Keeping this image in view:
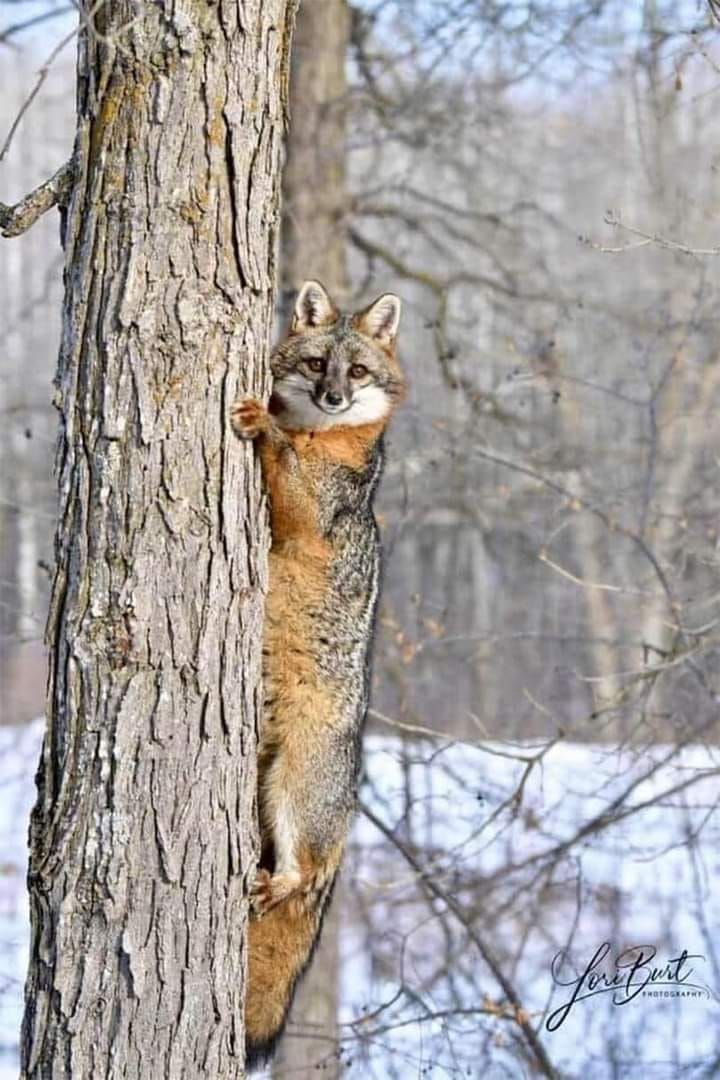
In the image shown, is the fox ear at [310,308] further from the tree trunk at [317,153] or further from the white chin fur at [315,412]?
the tree trunk at [317,153]

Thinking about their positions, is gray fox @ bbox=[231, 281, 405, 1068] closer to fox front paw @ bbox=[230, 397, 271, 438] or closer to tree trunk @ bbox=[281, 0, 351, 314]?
fox front paw @ bbox=[230, 397, 271, 438]

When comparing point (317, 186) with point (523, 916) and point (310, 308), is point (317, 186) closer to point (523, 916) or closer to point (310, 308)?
point (310, 308)

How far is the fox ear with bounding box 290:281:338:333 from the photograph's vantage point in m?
5.47

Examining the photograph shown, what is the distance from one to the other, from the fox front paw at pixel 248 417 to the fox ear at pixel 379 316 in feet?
6.15

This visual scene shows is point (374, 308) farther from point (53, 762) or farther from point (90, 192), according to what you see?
point (53, 762)

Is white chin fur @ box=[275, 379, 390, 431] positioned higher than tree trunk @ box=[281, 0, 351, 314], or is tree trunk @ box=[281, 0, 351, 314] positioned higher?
tree trunk @ box=[281, 0, 351, 314]

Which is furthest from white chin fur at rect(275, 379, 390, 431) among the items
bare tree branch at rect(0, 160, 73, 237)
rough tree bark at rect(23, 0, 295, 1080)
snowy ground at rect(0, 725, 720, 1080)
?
snowy ground at rect(0, 725, 720, 1080)

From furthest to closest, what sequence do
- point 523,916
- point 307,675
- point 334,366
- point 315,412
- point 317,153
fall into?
point 317,153 < point 523,916 < point 334,366 < point 315,412 < point 307,675

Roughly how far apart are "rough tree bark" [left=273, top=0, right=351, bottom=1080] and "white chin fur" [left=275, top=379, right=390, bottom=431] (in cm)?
342

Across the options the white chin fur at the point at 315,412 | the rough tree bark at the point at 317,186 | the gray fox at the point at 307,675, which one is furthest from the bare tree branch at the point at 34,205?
the rough tree bark at the point at 317,186

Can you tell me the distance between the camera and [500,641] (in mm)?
9078

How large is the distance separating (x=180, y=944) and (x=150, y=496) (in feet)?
3.80
